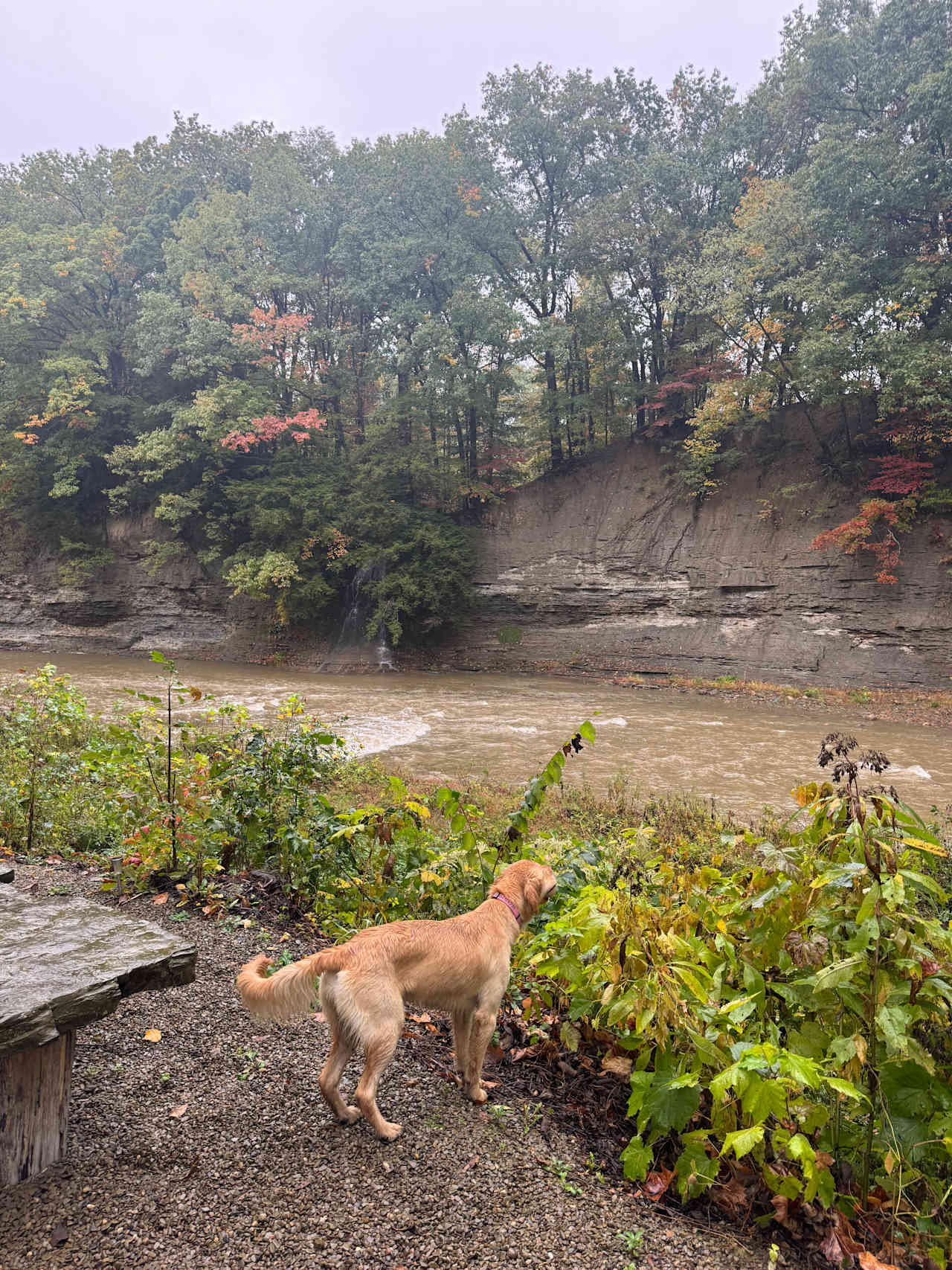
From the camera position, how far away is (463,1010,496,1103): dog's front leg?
253 cm

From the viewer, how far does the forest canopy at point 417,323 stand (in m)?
20.2

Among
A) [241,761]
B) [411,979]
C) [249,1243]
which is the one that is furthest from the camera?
[241,761]

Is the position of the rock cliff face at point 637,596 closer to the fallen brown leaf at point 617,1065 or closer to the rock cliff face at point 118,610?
the rock cliff face at point 118,610

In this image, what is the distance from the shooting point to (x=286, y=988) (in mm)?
2201

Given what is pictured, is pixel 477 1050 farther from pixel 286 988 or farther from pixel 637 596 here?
pixel 637 596

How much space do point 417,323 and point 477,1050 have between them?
27.0 meters

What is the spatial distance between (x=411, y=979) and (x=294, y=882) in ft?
7.07

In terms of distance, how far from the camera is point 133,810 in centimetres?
497

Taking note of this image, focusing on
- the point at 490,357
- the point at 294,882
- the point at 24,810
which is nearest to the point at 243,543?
the point at 490,357

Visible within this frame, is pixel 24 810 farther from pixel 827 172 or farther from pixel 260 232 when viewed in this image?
pixel 260 232

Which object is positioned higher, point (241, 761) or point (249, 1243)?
point (241, 761)

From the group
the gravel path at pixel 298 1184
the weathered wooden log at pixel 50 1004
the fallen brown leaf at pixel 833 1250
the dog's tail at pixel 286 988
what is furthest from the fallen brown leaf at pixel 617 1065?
the weathered wooden log at pixel 50 1004

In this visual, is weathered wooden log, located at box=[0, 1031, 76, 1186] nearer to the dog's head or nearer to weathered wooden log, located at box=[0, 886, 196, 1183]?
weathered wooden log, located at box=[0, 886, 196, 1183]

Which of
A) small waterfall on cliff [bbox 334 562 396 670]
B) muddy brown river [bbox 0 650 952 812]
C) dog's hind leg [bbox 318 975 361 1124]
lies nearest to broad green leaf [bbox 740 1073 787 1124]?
dog's hind leg [bbox 318 975 361 1124]
